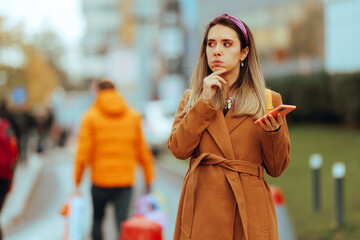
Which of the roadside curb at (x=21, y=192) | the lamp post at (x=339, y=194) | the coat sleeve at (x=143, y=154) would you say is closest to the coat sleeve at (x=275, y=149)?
the coat sleeve at (x=143, y=154)

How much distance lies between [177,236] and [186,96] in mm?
731

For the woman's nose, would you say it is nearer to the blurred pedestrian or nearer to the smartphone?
the smartphone

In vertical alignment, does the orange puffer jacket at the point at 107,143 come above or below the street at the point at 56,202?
above

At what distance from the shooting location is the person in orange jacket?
5480 mm

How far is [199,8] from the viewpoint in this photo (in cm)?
3403

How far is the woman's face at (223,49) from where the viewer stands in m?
2.74

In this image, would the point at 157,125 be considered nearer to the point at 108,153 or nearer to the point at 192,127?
the point at 108,153

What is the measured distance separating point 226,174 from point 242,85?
0.48 m

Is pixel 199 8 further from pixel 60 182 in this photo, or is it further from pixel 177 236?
pixel 177 236

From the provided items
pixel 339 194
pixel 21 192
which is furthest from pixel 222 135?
pixel 21 192

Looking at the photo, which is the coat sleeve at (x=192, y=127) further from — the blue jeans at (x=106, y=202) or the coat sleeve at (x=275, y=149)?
the blue jeans at (x=106, y=202)

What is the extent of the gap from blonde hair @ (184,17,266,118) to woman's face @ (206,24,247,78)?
0.04 meters

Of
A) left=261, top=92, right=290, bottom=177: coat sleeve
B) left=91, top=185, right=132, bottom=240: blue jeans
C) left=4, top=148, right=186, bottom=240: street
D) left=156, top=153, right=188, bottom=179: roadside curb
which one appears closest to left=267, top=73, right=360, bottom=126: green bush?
left=156, top=153, right=188, bottom=179: roadside curb

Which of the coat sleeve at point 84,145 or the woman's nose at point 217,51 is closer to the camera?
the woman's nose at point 217,51
